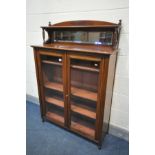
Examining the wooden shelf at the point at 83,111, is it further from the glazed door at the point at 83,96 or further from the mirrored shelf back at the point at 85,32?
the mirrored shelf back at the point at 85,32

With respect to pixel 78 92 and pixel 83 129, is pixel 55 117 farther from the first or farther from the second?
pixel 78 92

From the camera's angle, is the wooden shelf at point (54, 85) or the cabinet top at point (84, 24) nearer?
the cabinet top at point (84, 24)

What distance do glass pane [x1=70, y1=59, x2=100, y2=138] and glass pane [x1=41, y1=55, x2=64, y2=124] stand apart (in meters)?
0.23

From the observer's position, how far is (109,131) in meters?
2.33

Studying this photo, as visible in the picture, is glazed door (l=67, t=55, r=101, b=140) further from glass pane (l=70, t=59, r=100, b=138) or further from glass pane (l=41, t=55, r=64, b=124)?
glass pane (l=41, t=55, r=64, b=124)

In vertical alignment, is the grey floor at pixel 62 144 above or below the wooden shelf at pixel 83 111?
below

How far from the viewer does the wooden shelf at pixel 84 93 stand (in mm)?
2018

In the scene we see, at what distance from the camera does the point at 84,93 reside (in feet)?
6.92

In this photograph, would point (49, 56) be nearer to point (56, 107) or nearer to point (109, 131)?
point (56, 107)

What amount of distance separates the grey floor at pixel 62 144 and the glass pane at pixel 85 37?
143 centimetres

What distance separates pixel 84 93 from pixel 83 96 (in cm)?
8

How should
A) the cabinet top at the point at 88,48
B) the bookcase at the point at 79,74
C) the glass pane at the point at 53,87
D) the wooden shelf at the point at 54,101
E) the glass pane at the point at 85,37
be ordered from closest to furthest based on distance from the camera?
the cabinet top at the point at 88,48, the bookcase at the point at 79,74, the glass pane at the point at 85,37, the glass pane at the point at 53,87, the wooden shelf at the point at 54,101

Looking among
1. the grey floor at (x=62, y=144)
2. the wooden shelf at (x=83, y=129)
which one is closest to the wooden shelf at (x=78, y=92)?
the wooden shelf at (x=83, y=129)
